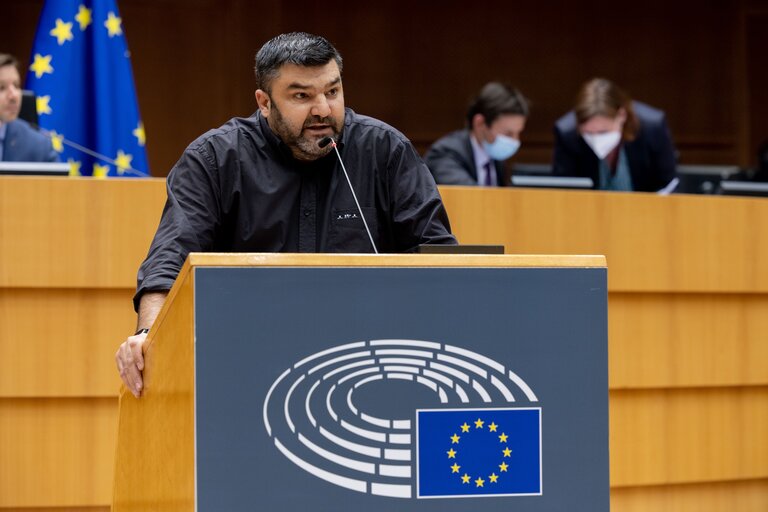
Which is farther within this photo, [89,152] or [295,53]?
[89,152]

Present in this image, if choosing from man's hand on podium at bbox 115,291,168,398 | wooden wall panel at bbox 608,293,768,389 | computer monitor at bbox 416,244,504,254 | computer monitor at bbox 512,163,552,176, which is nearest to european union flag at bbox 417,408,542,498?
computer monitor at bbox 416,244,504,254

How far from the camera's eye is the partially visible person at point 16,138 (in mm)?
4258

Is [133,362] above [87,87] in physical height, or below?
below

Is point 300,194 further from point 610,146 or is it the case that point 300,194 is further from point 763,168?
point 763,168

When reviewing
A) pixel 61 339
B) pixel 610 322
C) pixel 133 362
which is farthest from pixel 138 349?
pixel 610 322

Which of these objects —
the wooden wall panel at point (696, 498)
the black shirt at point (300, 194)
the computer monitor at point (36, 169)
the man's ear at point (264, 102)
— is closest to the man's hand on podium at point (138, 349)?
the black shirt at point (300, 194)

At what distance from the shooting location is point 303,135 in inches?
96.3

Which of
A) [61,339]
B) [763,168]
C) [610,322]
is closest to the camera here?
[61,339]

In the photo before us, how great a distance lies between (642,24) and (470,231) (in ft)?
14.7

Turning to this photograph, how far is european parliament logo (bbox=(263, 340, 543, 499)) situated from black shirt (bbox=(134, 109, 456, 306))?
0.68 m

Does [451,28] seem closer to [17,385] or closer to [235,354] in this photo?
[17,385]

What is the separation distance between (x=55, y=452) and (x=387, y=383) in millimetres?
1928

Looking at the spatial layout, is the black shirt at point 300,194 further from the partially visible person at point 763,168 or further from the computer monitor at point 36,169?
the partially visible person at point 763,168

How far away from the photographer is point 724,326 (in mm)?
3973
